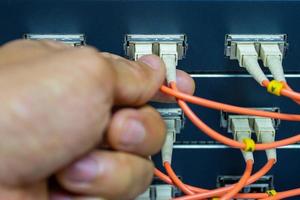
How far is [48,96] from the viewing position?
0.41 metres

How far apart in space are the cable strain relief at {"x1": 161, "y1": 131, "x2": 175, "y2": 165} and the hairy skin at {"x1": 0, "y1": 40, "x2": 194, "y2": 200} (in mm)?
128

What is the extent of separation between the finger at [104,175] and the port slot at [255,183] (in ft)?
0.80

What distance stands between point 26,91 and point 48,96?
0.05 feet

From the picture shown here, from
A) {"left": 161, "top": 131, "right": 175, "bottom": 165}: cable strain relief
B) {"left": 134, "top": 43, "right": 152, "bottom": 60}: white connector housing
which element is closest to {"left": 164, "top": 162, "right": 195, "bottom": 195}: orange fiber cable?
{"left": 161, "top": 131, "right": 175, "bottom": 165}: cable strain relief

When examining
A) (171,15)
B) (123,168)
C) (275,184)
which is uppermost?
(171,15)

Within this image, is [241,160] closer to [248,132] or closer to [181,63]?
[248,132]

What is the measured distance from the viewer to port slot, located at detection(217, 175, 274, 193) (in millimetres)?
711

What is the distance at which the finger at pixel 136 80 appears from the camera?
46cm

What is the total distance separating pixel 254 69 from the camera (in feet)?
1.92

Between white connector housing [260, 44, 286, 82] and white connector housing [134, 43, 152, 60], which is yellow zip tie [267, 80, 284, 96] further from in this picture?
white connector housing [134, 43, 152, 60]

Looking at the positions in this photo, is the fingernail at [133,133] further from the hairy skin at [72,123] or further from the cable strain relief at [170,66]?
the cable strain relief at [170,66]

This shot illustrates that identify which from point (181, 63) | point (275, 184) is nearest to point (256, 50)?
point (181, 63)

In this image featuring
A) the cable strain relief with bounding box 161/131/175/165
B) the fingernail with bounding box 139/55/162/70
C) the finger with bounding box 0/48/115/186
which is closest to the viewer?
the finger with bounding box 0/48/115/186

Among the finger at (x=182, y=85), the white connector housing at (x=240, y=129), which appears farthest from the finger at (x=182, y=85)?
the white connector housing at (x=240, y=129)
